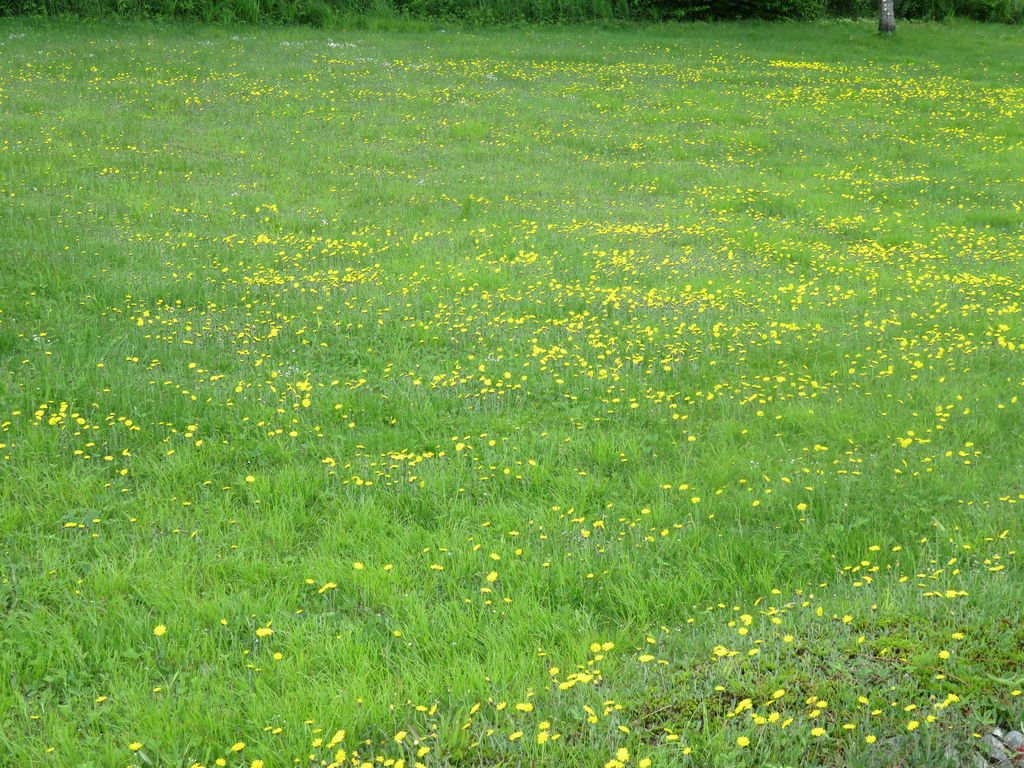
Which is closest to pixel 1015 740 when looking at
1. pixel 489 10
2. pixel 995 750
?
pixel 995 750

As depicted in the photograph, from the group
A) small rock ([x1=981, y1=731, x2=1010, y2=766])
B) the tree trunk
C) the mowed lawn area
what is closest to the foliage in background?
the tree trunk

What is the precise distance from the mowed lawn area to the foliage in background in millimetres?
13511

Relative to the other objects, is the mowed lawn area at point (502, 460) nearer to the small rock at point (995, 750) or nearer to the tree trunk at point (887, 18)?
the small rock at point (995, 750)

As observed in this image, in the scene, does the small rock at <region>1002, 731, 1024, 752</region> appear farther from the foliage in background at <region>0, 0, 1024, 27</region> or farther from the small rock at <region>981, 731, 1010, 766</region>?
the foliage in background at <region>0, 0, 1024, 27</region>

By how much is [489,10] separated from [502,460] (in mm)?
27170

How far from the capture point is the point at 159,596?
15.7ft

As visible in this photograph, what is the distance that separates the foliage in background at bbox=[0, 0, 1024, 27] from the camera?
87.7ft

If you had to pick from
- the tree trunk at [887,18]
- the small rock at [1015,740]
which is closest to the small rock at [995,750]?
the small rock at [1015,740]

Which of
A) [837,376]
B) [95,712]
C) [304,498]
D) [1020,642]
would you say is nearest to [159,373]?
[304,498]

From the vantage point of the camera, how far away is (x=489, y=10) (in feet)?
99.9

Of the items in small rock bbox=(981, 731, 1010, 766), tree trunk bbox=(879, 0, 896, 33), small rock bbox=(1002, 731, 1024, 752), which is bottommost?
small rock bbox=(981, 731, 1010, 766)

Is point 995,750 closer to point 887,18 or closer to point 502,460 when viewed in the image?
point 502,460

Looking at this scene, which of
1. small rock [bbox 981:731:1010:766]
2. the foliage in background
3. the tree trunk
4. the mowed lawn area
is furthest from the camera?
the tree trunk

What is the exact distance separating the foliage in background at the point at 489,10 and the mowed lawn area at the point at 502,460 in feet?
44.3
